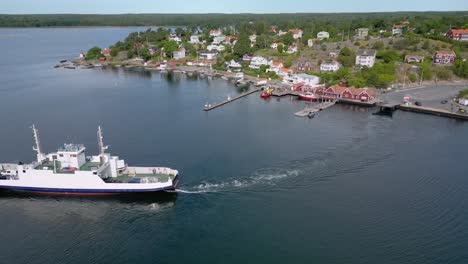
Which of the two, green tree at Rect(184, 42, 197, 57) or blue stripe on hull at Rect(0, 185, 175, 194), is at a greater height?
green tree at Rect(184, 42, 197, 57)

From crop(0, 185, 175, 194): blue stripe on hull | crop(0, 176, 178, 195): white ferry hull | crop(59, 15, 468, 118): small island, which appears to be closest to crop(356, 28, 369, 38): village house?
crop(59, 15, 468, 118): small island

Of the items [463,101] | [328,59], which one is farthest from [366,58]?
[463,101]

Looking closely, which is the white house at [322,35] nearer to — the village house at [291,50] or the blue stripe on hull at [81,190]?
the village house at [291,50]

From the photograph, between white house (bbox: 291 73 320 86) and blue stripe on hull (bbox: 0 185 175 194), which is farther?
white house (bbox: 291 73 320 86)

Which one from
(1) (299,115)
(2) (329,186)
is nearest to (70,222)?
(2) (329,186)

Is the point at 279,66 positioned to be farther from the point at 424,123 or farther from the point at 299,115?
the point at 424,123

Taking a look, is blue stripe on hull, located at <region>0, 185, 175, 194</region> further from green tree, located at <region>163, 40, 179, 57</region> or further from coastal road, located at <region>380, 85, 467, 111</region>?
green tree, located at <region>163, 40, 179, 57</region>
